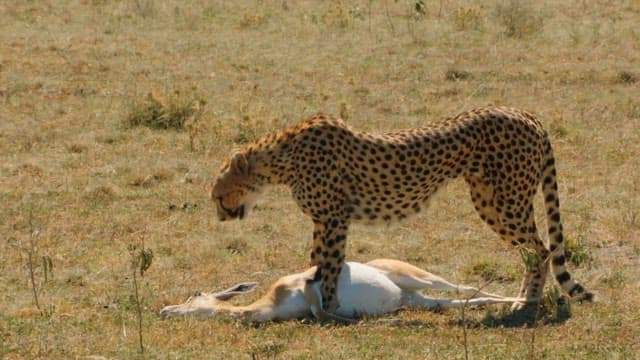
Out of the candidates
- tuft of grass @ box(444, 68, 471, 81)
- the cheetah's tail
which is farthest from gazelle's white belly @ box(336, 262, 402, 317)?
tuft of grass @ box(444, 68, 471, 81)

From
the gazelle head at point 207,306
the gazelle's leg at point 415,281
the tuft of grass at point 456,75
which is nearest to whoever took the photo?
the gazelle head at point 207,306

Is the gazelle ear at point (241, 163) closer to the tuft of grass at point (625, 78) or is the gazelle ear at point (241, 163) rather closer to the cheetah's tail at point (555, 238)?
the cheetah's tail at point (555, 238)

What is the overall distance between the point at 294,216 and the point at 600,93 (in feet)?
18.3

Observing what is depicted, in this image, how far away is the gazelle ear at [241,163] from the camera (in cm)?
838

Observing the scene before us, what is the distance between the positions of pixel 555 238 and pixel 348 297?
53.8 inches

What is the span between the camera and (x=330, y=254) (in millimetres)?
8078

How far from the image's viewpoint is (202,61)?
16797 mm

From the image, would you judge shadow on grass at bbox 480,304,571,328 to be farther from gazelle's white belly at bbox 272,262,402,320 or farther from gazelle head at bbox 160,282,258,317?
gazelle head at bbox 160,282,258,317

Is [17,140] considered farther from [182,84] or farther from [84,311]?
[84,311]

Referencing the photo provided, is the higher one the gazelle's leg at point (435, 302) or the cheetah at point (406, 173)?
the cheetah at point (406, 173)

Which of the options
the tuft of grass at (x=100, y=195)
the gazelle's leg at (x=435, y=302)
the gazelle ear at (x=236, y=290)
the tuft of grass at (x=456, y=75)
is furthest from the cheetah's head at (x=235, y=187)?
the tuft of grass at (x=456, y=75)

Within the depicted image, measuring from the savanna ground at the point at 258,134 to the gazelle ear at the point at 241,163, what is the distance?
36.2 inches

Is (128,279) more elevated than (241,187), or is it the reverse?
(241,187)

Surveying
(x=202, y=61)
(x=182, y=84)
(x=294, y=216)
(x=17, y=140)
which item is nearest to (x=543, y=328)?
(x=294, y=216)
